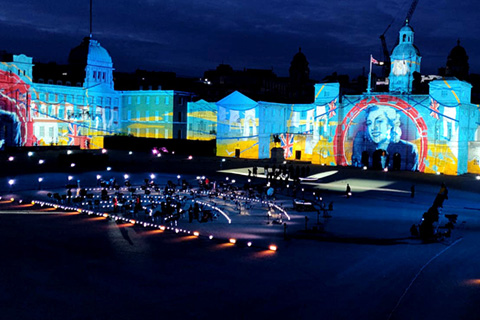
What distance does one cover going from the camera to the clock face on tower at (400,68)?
54.9 meters

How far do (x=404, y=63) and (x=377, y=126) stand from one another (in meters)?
7.34

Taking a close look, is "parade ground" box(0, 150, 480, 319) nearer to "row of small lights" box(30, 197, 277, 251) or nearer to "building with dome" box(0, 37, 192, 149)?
"row of small lights" box(30, 197, 277, 251)

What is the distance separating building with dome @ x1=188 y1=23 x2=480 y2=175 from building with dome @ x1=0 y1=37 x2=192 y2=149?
1287cm

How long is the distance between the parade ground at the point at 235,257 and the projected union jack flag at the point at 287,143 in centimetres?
2679

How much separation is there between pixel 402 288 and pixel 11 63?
5787cm

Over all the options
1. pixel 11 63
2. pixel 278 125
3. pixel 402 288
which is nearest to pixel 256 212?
pixel 402 288

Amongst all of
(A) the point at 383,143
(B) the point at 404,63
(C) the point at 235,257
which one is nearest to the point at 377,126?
(A) the point at 383,143

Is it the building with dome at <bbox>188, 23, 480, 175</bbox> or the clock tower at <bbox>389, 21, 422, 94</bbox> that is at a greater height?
the clock tower at <bbox>389, 21, 422, 94</bbox>

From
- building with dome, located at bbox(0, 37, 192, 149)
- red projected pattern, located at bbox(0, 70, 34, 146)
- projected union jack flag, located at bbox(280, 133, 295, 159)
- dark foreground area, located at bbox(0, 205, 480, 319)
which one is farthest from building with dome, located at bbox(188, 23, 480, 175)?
dark foreground area, located at bbox(0, 205, 480, 319)

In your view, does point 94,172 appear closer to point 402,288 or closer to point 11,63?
point 11,63

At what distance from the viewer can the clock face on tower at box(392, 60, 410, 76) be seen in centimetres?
5491

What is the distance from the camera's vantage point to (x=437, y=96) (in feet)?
165

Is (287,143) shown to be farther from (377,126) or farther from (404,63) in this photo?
(404,63)

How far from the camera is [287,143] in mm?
64188
